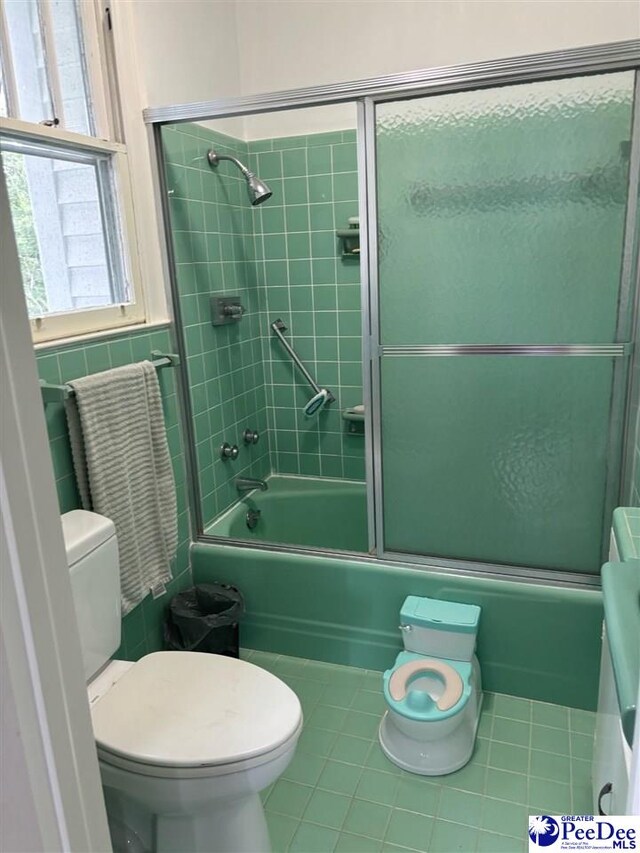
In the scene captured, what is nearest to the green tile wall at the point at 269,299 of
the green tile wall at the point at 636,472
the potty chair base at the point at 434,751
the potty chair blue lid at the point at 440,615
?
the potty chair blue lid at the point at 440,615

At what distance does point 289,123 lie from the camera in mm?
2676

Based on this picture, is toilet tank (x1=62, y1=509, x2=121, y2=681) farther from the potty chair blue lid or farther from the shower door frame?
the potty chair blue lid

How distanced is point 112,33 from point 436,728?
227 centimetres

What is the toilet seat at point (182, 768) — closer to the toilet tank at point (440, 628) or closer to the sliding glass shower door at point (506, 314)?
the toilet tank at point (440, 628)

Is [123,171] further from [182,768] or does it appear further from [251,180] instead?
[182,768]

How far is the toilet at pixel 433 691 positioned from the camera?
177cm

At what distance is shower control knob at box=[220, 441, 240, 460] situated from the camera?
8.50ft

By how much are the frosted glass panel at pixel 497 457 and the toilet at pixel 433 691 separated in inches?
9.1

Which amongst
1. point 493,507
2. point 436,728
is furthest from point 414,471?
point 436,728

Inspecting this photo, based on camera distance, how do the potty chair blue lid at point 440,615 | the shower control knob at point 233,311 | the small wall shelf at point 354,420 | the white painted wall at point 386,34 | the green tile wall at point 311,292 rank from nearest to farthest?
1. the potty chair blue lid at point 440,615
2. the white painted wall at point 386,34
3. the shower control knob at point 233,311
4. the green tile wall at point 311,292
5. the small wall shelf at point 354,420

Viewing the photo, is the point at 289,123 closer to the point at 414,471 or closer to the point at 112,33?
the point at 112,33

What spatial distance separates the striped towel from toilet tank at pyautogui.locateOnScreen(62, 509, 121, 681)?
0.52 feet

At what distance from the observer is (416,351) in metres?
1.98

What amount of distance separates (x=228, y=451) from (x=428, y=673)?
1.20 m
